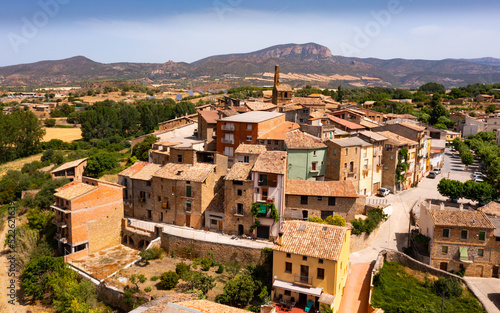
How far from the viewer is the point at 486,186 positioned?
4606 cm

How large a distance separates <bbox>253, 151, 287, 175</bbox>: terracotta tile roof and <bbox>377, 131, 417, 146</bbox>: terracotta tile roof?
20303mm

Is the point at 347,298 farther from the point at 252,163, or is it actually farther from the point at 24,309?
the point at 24,309

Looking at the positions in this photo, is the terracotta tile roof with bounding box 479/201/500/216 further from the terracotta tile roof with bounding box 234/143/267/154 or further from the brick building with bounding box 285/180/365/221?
the terracotta tile roof with bounding box 234/143/267/154

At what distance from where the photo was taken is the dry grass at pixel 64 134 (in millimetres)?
87944

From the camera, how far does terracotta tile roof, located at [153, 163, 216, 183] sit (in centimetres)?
3984

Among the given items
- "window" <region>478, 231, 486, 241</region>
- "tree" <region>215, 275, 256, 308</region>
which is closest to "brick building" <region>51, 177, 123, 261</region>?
"tree" <region>215, 275, 256, 308</region>

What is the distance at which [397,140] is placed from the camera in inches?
2094

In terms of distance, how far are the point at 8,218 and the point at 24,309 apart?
18112mm

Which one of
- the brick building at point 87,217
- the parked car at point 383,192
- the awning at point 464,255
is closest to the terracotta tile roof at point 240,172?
the brick building at point 87,217

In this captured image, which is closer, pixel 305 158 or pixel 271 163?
pixel 271 163

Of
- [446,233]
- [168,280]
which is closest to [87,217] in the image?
[168,280]

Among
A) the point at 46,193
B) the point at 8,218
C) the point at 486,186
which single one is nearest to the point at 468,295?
the point at 486,186

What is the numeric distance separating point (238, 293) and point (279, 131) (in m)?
22.2

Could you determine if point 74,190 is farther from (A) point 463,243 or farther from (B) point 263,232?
(A) point 463,243
